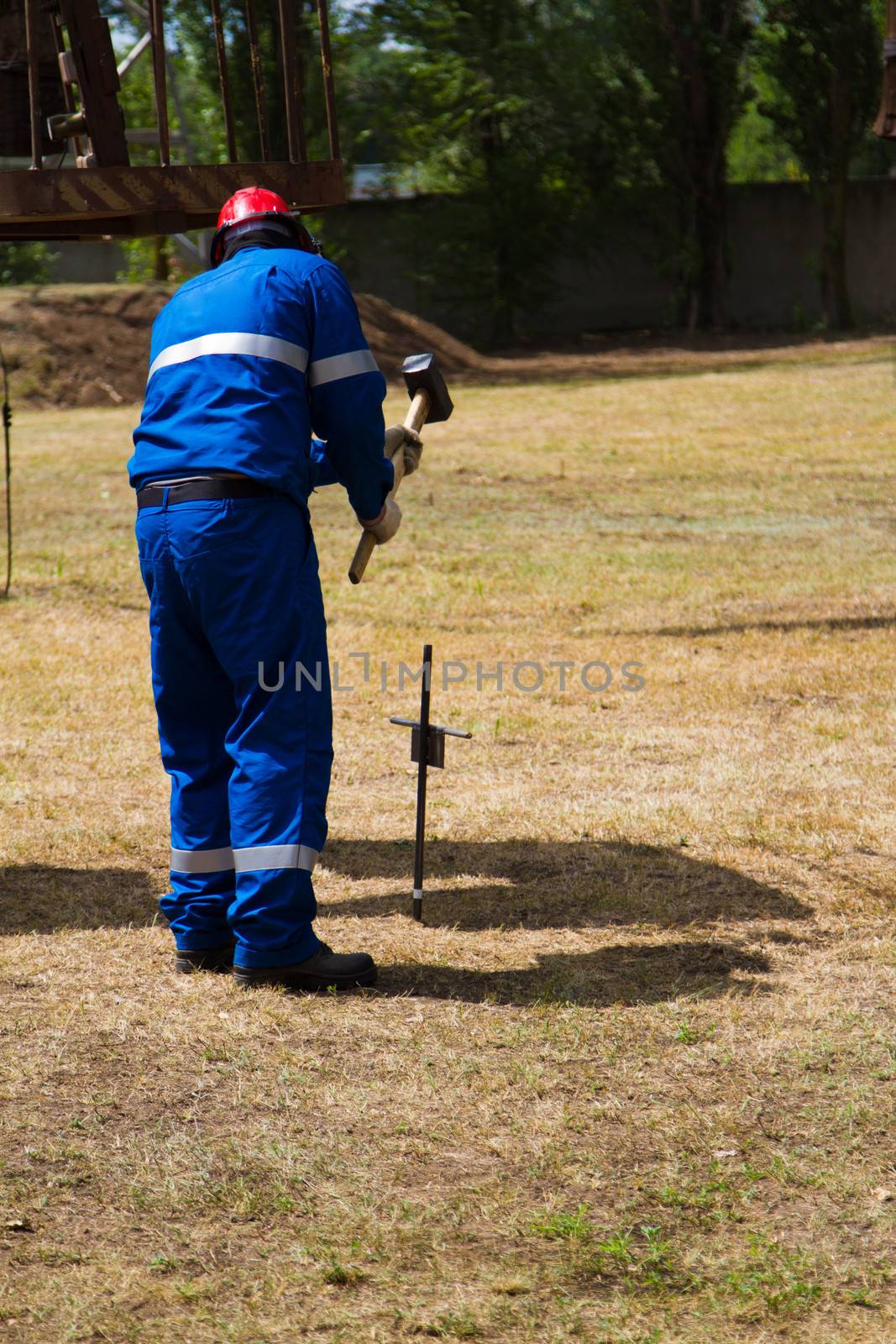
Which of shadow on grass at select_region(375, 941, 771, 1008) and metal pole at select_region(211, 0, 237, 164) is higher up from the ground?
metal pole at select_region(211, 0, 237, 164)

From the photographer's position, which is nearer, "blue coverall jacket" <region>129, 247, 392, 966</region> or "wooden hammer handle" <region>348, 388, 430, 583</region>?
"blue coverall jacket" <region>129, 247, 392, 966</region>

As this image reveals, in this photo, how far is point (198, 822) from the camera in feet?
13.6

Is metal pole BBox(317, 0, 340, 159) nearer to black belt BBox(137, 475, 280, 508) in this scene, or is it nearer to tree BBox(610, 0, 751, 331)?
black belt BBox(137, 475, 280, 508)

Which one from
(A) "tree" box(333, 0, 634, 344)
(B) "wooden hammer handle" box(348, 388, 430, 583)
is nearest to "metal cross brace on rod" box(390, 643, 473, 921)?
(B) "wooden hammer handle" box(348, 388, 430, 583)

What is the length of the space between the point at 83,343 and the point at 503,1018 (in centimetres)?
1974

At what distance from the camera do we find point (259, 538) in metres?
3.86

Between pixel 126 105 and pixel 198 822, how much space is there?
3571 centimetres

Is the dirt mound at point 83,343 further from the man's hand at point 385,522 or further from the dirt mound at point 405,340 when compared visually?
the man's hand at point 385,522

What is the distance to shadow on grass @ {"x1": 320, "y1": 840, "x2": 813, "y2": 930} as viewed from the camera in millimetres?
4684

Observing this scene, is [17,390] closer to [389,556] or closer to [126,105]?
[389,556]

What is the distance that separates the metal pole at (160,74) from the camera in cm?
465

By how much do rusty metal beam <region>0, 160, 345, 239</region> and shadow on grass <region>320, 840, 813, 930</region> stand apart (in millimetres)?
2226

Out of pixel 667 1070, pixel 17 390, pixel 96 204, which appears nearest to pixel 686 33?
pixel 17 390

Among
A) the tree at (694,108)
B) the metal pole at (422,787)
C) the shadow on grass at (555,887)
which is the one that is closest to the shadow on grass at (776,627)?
the shadow on grass at (555,887)
